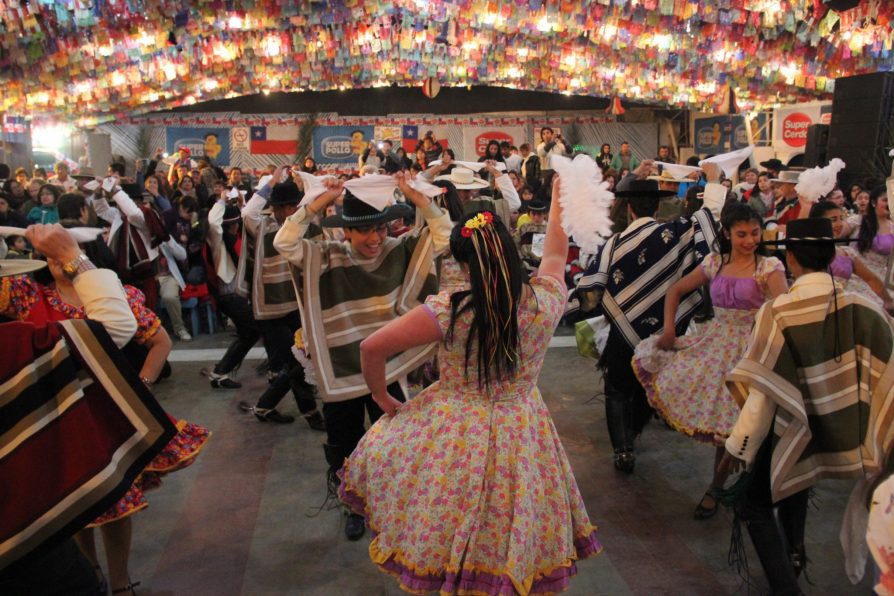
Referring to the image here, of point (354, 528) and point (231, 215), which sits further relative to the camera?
point (231, 215)

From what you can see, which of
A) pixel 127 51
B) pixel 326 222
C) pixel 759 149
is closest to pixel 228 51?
pixel 127 51

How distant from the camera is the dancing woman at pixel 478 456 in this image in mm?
2355

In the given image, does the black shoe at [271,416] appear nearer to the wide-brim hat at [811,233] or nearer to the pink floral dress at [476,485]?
the pink floral dress at [476,485]

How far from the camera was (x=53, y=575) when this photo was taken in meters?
2.09

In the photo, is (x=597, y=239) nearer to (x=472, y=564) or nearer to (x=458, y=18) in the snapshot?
(x=472, y=564)

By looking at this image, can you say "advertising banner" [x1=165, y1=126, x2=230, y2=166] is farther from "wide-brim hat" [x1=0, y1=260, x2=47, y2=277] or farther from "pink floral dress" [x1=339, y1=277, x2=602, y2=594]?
"pink floral dress" [x1=339, y1=277, x2=602, y2=594]

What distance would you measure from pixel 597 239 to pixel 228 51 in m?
13.2

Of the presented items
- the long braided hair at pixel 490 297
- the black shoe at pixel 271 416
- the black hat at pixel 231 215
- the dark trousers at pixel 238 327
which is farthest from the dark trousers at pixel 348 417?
the black hat at pixel 231 215

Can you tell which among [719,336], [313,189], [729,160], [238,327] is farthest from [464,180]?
[719,336]

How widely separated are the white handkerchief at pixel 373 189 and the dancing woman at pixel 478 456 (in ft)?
3.72

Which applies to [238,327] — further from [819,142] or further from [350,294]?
[819,142]

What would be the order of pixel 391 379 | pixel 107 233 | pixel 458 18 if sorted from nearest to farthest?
pixel 391 379 → pixel 107 233 → pixel 458 18

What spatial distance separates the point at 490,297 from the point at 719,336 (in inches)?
77.6

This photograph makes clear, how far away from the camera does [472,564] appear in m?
2.34
